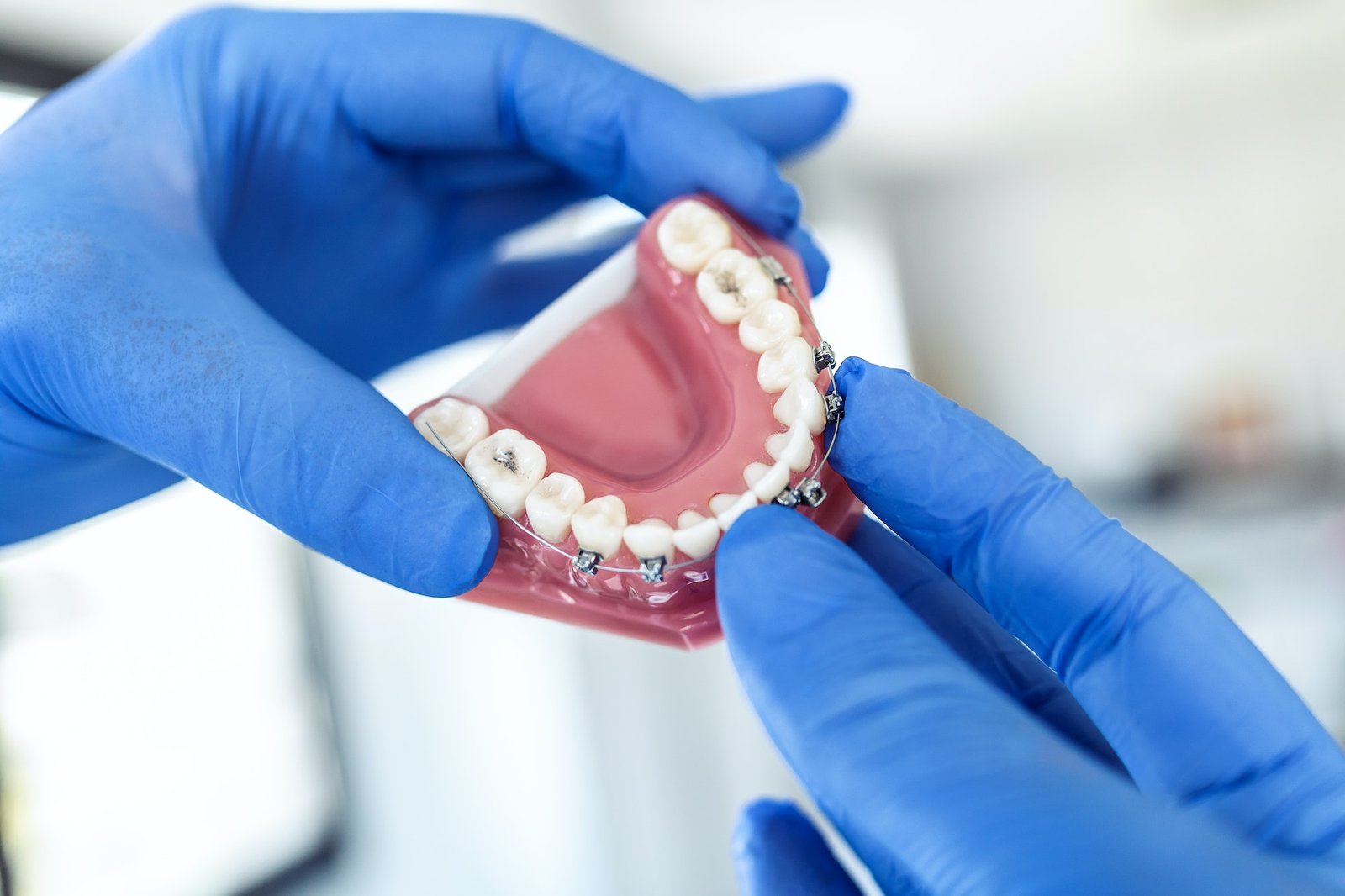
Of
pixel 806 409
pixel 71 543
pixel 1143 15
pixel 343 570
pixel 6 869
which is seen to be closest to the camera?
pixel 806 409

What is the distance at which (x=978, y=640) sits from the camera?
99 centimetres

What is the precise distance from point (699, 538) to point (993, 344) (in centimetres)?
314

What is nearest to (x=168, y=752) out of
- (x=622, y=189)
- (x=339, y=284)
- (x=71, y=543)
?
(x=71, y=543)

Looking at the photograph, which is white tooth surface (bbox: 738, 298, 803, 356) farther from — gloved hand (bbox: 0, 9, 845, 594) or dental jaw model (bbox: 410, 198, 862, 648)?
gloved hand (bbox: 0, 9, 845, 594)

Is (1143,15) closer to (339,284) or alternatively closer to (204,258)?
(339,284)

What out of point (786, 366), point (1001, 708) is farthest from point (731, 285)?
point (1001, 708)

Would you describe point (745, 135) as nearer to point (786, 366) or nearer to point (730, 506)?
point (786, 366)

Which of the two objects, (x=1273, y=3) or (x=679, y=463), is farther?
(x=1273, y=3)

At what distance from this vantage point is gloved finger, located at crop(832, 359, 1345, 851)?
28.3 inches

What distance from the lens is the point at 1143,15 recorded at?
3.07 metres

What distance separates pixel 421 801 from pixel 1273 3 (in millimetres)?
3611

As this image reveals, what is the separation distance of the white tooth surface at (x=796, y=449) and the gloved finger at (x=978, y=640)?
20 centimetres

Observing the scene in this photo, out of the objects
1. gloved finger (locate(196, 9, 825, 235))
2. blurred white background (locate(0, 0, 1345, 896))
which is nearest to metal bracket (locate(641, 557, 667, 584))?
gloved finger (locate(196, 9, 825, 235))

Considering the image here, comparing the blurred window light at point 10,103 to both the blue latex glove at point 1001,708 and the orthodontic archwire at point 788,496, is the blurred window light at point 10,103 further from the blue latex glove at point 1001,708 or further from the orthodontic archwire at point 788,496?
the blue latex glove at point 1001,708
